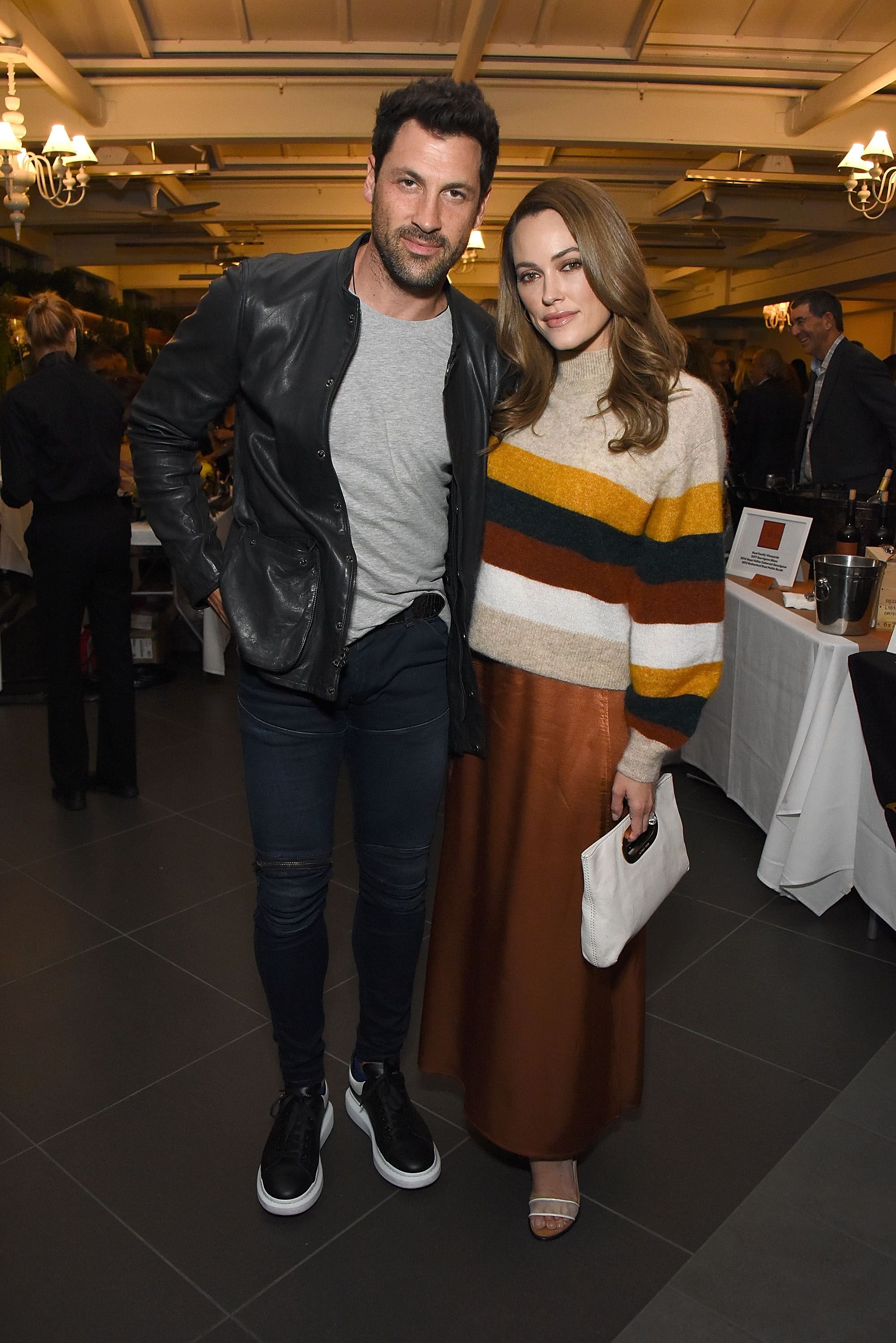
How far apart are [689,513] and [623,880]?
50 cm

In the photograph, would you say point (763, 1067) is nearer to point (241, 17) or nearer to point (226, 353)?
point (226, 353)

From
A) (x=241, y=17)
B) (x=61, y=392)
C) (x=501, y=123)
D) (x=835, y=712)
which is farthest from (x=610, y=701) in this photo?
(x=501, y=123)

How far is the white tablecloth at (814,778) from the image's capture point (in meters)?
2.42

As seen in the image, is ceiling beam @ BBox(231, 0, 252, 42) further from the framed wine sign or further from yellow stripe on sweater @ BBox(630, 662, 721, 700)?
yellow stripe on sweater @ BBox(630, 662, 721, 700)

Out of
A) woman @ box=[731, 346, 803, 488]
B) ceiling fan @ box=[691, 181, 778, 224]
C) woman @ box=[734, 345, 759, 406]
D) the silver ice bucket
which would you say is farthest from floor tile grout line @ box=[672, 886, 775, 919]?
woman @ box=[734, 345, 759, 406]

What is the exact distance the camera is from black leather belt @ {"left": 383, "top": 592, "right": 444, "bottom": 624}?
1431mm

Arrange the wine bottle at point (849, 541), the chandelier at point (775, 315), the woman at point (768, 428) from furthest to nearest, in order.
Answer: the chandelier at point (775, 315), the woman at point (768, 428), the wine bottle at point (849, 541)

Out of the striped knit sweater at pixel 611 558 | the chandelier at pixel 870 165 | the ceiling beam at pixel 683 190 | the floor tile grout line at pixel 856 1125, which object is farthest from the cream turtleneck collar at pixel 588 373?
the ceiling beam at pixel 683 190

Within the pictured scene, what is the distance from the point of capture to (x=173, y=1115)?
1.80 metres

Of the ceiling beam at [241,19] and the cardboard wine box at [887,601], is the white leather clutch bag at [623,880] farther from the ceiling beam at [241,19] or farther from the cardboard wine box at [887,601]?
the ceiling beam at [241,19]

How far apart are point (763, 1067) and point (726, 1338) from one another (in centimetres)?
63

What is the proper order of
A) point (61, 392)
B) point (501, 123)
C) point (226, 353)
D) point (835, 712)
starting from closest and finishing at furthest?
point (226, 353)
point (835, 712)
point (61, 392)
point (501, 123)

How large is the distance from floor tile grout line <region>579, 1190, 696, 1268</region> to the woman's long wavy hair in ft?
3.79

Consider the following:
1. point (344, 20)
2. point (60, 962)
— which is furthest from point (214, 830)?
point (344, 20)
